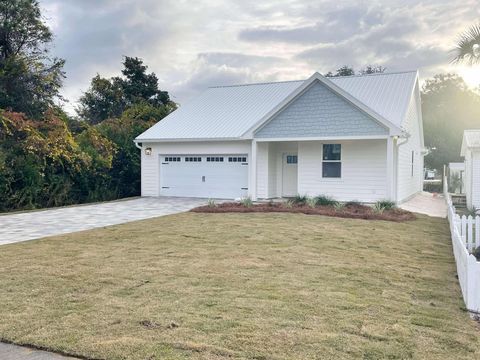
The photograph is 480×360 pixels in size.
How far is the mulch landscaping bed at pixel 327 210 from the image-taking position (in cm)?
1334

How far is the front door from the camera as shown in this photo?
1970 cm

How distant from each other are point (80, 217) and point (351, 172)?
403 inches

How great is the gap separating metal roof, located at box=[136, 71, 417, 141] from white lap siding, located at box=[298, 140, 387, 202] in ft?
4.98

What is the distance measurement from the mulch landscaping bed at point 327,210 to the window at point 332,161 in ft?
9.00

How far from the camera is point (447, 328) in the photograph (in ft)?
14.5

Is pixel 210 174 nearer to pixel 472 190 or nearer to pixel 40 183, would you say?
pixel 40 183

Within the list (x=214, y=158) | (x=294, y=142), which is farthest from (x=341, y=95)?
(x=214, y=158)

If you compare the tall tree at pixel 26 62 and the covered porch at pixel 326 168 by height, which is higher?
the tall tree at pixel 26 62

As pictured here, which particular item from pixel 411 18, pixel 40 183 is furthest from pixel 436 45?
pixel 40 183

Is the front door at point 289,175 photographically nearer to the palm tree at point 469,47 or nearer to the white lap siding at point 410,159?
the white lap siding at point 410,159

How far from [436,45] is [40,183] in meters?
18.0

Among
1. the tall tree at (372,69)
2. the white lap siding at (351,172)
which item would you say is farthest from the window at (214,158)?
the tall tree at (372,69)

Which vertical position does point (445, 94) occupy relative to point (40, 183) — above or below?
above

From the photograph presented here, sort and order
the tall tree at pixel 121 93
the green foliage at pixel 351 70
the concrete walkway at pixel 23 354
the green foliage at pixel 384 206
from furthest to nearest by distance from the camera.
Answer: the green foliage at pixel 351 70
the tall tree at pixel 121 93
the green foliage at pixel 384 206
the concrete walkway at pixel 23 354
